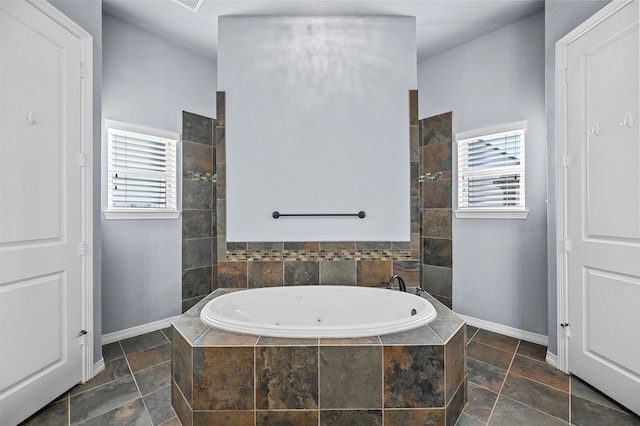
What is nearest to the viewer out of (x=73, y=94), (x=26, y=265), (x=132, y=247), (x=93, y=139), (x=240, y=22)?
(x=26, y=265)

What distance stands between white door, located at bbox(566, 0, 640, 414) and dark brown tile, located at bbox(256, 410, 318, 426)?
1.68 meters

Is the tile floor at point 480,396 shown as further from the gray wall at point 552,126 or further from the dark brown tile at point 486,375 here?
the gray wall at point 552,126

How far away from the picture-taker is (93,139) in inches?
78.5

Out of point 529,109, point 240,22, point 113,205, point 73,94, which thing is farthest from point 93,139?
point 529,109

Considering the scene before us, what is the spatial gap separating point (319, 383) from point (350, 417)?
0.21 meters

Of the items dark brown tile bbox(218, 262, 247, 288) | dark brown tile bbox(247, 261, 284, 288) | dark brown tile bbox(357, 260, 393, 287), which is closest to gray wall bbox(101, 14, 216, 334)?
dark brown tile bbox(218, 262, 247, 288)

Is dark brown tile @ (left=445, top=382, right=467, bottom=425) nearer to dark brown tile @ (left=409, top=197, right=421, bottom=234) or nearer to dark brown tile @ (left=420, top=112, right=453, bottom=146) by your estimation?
dark brown tile @ (left=409, top=197, right=421, bottom=234)

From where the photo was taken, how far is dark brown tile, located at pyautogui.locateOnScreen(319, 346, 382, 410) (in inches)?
53.8

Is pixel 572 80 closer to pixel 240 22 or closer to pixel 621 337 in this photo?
pixel 621 337

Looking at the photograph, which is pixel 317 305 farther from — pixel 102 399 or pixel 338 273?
pixel 102 399

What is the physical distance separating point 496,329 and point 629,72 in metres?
2.04

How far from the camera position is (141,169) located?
2662mm

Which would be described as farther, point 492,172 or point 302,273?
point 492,172

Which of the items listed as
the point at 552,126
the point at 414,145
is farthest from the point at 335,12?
the point at 552,126
